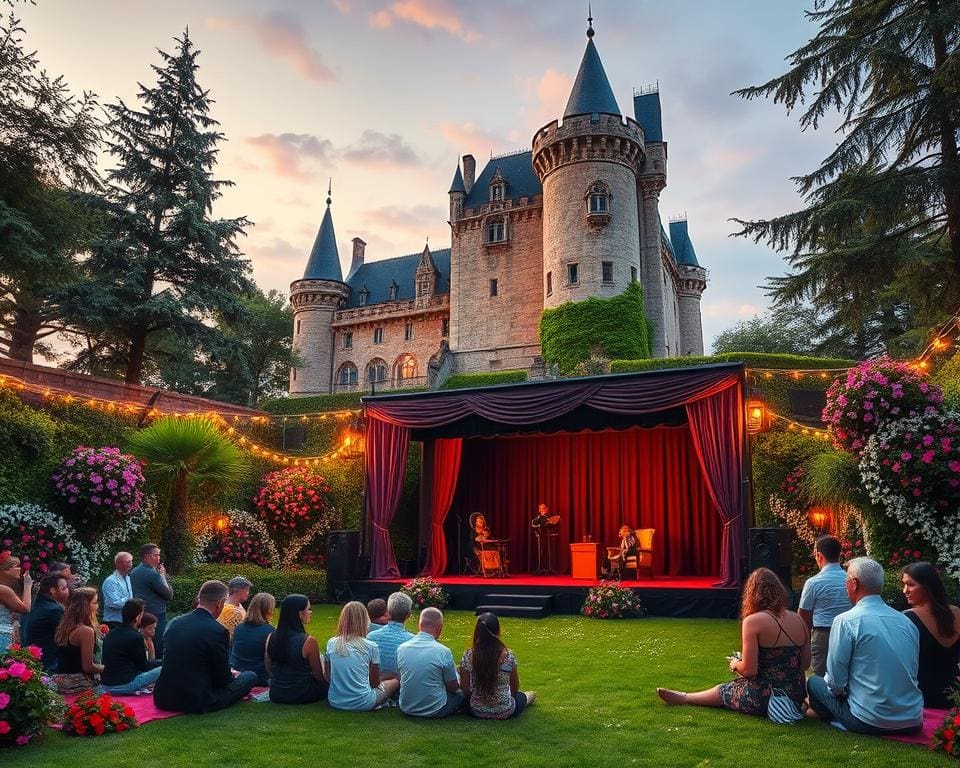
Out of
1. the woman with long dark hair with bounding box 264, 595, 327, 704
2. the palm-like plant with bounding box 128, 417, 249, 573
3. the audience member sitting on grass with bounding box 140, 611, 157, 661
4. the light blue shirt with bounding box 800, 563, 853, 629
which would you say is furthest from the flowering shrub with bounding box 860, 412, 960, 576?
the palm-like plant with bounding box 128, 417, 249, 573

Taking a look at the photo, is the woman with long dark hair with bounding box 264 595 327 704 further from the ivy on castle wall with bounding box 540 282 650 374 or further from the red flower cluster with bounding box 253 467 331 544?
the ivy on castle wall with bounding box 540 282 650 374

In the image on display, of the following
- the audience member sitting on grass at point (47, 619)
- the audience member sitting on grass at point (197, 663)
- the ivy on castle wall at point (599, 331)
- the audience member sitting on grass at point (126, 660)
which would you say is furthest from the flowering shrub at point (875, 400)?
the ivy on castle wall at point (599, 331)

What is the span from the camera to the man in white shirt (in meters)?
6.42

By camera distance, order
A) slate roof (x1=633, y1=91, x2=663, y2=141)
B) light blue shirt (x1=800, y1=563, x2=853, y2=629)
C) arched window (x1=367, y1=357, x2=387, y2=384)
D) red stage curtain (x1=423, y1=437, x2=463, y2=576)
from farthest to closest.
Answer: arched window (x1=367, y1=357, x2=387, y2=384)
slate roof (x1=633, y1=91, x2=663, y2=141)
red stage curtain (x1=423, y1=437, x2=463, y2=576)
light blue shirt (x1=800, y1=563, x2=853, y2=629)

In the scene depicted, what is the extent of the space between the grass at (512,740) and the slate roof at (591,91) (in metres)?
23.3

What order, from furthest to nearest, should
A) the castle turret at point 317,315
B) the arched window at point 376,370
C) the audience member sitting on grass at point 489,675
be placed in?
the castle turret at point 317,315, the arched window at point 376,370, the audience member sitting on grass at point 489,675

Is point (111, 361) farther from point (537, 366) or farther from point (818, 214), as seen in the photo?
point (818, 214)

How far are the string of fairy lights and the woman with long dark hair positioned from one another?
6.61 meters

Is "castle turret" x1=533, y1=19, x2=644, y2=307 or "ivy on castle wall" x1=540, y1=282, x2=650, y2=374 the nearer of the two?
"ivy on castle wall" x1=540, y1=282, x2=650, y2=374

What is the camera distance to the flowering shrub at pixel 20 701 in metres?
3.96

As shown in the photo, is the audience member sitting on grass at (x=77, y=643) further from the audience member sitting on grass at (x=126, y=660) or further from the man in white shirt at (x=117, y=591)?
the man in white shirt at (x=117, y=591)

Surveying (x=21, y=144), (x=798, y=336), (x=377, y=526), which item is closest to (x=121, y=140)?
(x=21, y=144)

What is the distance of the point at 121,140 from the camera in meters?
17.9

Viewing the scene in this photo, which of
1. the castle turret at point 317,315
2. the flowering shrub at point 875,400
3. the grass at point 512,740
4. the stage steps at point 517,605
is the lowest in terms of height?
the grass at point 512,740
